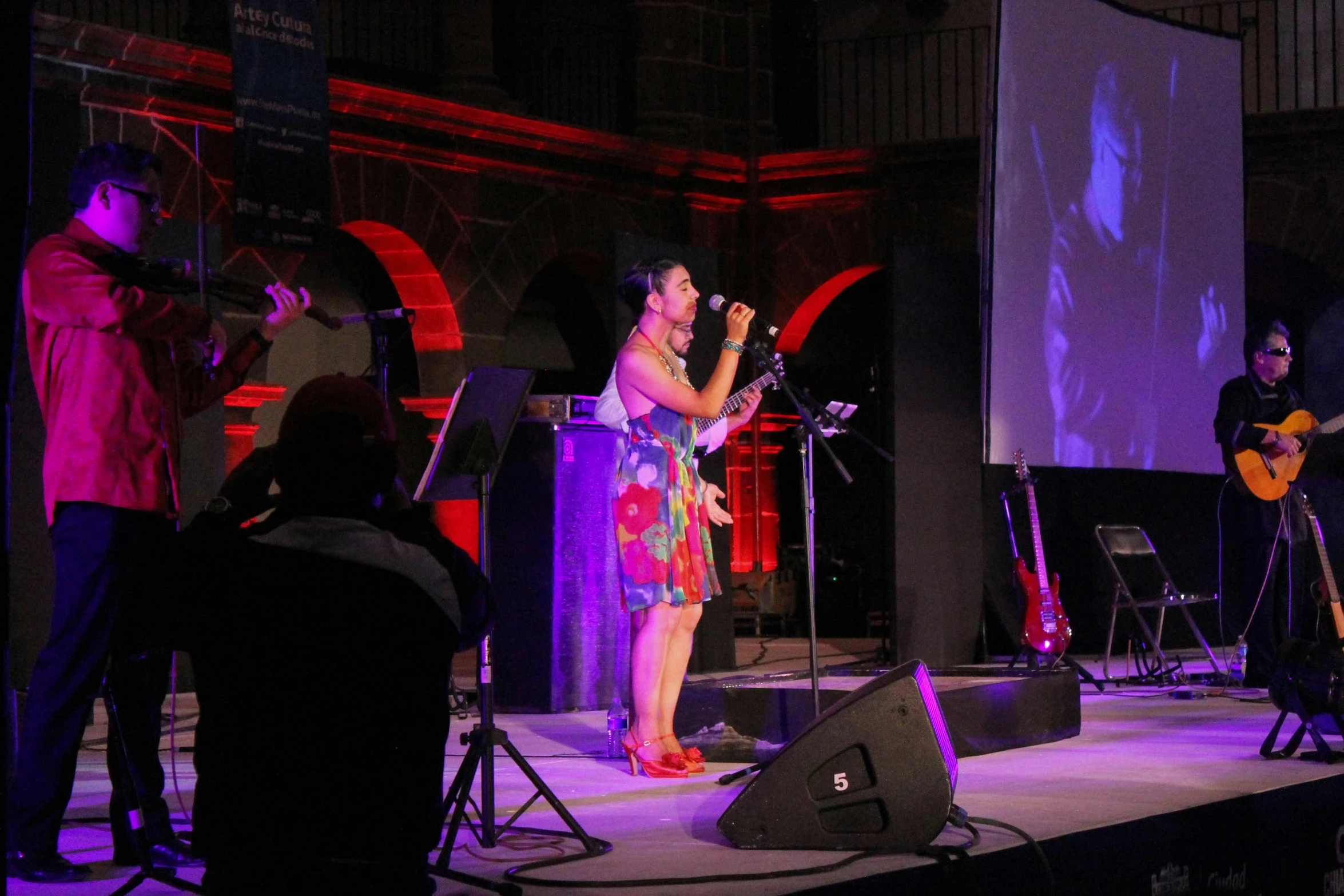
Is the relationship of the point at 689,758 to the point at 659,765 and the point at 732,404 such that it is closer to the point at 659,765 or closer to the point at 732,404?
the point at 659,765

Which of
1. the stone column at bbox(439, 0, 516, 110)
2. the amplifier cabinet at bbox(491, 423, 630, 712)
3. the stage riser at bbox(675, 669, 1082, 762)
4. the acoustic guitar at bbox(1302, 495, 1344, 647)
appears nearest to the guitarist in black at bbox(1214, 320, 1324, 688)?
the acoustic guitar at bbox(1302, 495, 1344, 647)

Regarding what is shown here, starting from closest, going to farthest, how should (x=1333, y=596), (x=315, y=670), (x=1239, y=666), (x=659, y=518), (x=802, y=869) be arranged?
1. (x=315, y=670)
2. (x=802, y=869)
3. (x=659, y=518)
4. (x=1333, y=596)
5. (x=1239, y=666)

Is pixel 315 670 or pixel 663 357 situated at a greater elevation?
pixel 663 357

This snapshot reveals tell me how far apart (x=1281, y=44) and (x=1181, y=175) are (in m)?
3.16

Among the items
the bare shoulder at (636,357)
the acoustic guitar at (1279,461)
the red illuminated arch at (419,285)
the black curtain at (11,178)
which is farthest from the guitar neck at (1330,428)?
the black curtain at (11,178)

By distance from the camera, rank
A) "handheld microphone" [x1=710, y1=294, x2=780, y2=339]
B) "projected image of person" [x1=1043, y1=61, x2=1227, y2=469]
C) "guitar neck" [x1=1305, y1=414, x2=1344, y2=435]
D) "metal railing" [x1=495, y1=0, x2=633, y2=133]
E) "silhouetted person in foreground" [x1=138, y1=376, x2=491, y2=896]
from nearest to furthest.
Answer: "silhouetted person in foreground" [x1=138, y1=376, x2=491, y2=896]
"handheld microphone" [x1=710, y1=294, x2=780, y2=339]
"guitar neck" [x1=1305, y1=414, x2=1344, y2=435]
"projected image of person" [x1=1043, y1=61, x2=1227, y2=469]
"metal railing" [x1=495, y1=0, x2=633, y2=133]

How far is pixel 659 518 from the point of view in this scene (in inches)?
185

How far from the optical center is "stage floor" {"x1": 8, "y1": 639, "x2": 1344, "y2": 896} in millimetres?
3314

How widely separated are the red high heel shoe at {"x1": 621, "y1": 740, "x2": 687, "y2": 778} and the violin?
6.56ft

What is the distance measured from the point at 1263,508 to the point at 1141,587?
10.8 feet

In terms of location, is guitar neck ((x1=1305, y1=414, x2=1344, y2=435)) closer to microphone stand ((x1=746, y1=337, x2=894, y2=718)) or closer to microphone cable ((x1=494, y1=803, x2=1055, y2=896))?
microphone stand ((x1=746, y1=337, x2=894, y2=718))

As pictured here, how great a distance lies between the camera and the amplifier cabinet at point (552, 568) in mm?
6738

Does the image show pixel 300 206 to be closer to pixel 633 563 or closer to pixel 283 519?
pixel 633 563

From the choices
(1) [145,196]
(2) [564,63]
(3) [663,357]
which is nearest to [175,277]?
(1) [145,196]
